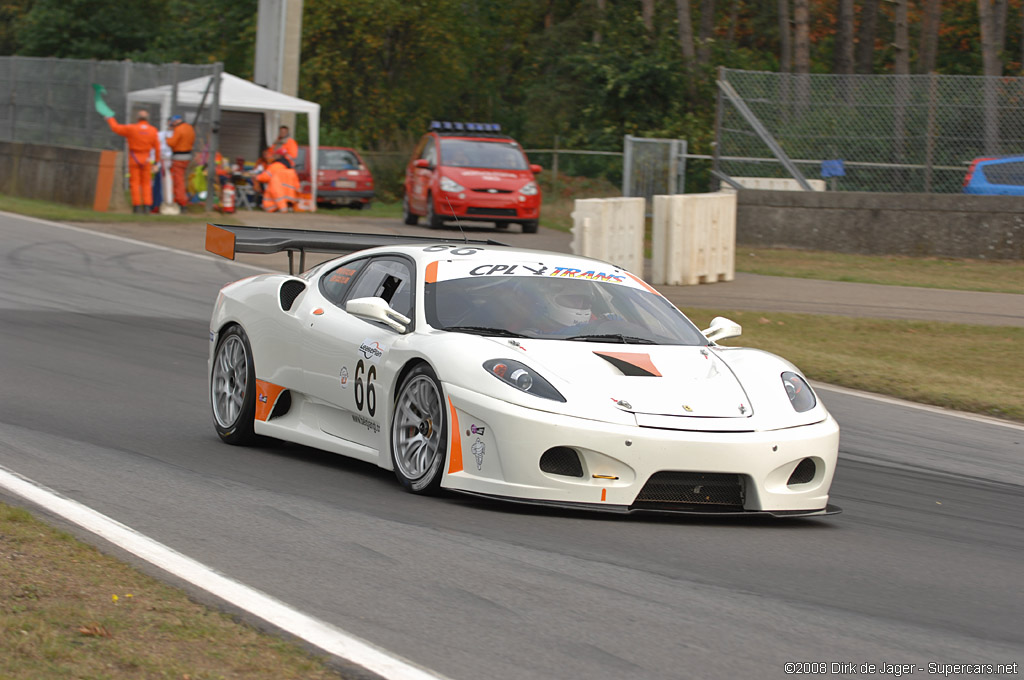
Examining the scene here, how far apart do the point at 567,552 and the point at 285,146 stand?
23855mm

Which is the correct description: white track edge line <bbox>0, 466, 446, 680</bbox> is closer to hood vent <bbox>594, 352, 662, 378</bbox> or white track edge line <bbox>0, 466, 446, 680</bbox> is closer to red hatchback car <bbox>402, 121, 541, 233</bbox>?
hood vent <bbox>594, 352, 662, 378</bbox>

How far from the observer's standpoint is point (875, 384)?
11.7 metres

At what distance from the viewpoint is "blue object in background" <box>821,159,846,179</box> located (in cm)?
2448

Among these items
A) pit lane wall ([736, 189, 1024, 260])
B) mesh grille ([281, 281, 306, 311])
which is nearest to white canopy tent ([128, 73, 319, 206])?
pit lane wall ([736, 189, 1024, 260])

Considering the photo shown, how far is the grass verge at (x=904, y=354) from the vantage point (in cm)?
1138

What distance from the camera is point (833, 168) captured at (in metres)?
24.6

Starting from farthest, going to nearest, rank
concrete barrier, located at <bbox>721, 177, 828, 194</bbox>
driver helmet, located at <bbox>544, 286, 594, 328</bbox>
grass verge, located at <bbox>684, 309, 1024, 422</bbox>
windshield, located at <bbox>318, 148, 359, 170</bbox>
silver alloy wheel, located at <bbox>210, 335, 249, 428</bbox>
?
windshield, located at <bbox>318, 148, 359, 170</bbox>, concrete barrier, located at <bbox>721, 177, 828, 194</bbox>, grass verge, located at <bbox>684, 309, 1024, 422</bbox>, silver alloy wheel, located at <bbox>210, 335, 249, 428</bbox>, driver helmet, located at <bbox>544, 286, 594, 328</bbox>

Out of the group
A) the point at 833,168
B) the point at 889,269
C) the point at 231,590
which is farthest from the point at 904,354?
the point at 833,168

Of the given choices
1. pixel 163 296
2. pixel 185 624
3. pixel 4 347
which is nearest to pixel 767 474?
pixel 185 624

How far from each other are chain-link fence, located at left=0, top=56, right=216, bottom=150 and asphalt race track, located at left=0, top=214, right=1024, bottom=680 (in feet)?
58.9

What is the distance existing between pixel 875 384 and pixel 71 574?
8.28 m

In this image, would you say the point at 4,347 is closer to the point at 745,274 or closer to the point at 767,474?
the point at 767,474

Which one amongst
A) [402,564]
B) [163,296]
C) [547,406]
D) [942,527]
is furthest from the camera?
[163,296]

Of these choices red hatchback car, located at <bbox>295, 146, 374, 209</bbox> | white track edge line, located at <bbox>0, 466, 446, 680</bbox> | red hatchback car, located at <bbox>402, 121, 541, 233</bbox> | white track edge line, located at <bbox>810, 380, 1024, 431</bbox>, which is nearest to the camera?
white track edge line, located at <bbox>0, 466, 446, 680</bbox>
